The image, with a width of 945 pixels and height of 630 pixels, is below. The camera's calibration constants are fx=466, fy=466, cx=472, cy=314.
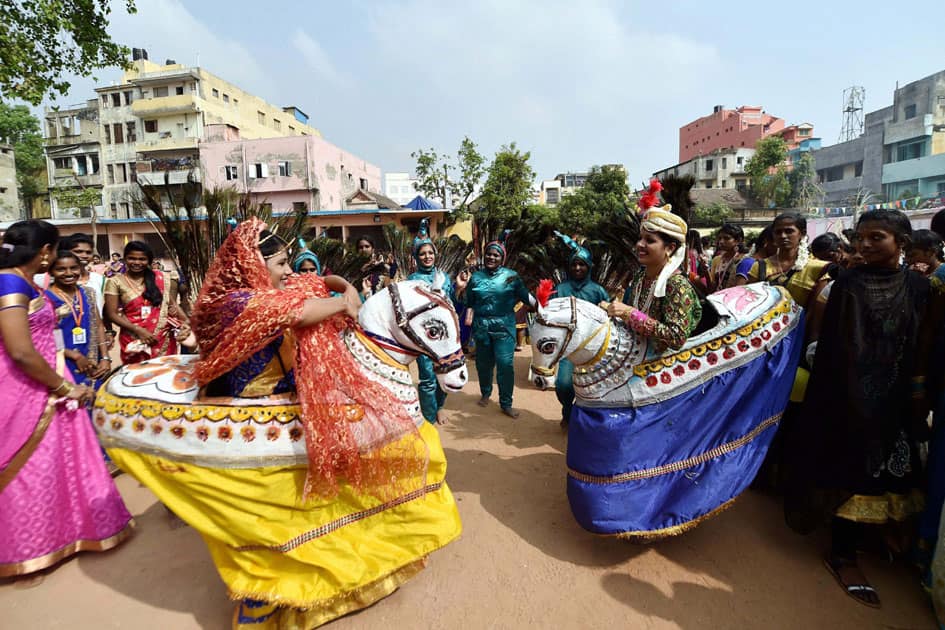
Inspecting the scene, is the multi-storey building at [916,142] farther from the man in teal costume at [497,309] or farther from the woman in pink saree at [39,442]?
the woman in pink saree at [39,442]

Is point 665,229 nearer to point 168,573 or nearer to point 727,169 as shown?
point 168,573

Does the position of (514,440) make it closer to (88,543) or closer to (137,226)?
(88,543)

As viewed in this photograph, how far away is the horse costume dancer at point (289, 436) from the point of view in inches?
79.0

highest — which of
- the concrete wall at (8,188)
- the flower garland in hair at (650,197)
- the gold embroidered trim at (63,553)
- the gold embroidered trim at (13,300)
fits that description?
the concrete wall at (8,188)

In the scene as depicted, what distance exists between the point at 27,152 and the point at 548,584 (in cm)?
4567

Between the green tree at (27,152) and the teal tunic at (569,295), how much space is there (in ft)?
140

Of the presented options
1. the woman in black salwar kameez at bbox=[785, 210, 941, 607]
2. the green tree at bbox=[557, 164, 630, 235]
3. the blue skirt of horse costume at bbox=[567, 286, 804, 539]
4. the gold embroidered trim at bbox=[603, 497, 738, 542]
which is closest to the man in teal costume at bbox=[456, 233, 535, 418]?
the blue skirt of horse costume at bbox=[567, 286, 804, 539]

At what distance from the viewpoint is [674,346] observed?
2.54m

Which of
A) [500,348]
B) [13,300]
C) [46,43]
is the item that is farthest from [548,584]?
[46,43]

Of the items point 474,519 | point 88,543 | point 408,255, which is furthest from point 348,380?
point 408,255

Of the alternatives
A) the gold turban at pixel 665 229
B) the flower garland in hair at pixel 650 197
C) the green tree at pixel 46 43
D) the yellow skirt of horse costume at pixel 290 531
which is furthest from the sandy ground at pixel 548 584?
the green tree at pixel 46 43

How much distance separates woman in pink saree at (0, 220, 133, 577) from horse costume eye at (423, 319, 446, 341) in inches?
80.9

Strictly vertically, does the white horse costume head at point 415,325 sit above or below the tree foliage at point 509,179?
below

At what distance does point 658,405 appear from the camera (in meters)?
2.62
